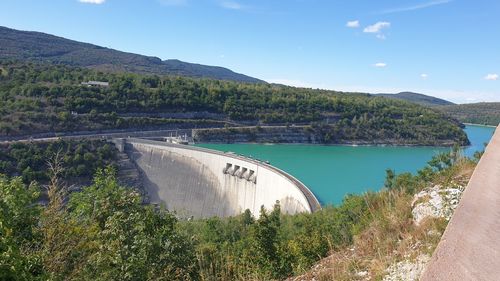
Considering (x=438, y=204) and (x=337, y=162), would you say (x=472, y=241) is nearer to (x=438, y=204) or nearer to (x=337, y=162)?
(x=438, y=204)

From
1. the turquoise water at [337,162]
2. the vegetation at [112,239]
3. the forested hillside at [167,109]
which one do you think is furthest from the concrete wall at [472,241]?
the forested hillside at [167,109]

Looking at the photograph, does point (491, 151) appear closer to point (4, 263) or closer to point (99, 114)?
point (4, 263)

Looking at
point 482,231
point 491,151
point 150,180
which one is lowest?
point 150,180

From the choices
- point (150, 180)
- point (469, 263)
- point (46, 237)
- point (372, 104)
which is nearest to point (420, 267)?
point (469, 263)

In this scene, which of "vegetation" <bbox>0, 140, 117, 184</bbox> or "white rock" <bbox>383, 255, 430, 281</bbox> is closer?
"white rock" <bbox>383, 255, 430, 281</bbox>

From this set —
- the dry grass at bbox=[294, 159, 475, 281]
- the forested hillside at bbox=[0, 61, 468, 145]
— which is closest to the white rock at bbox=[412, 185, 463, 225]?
the dry grass at bbox=[294, 159, 475, 281]

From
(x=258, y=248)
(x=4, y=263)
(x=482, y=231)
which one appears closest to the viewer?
(x=482, y=231)

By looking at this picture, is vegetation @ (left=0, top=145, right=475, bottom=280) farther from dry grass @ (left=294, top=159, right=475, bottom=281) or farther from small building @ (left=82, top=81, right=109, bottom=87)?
small building @ (left=82, top=81, right=109, bottom=87)

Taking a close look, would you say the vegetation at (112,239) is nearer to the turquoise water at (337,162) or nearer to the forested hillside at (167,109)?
the turquoise water at (337,162)
